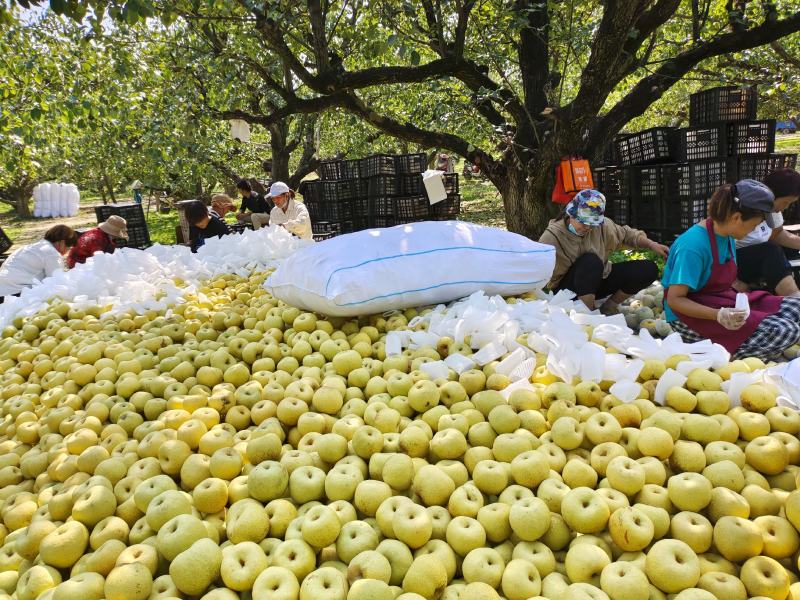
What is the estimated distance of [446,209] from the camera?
1154 centimetres

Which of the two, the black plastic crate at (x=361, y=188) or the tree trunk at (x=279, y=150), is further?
the tree trunk at (x=279, y=150)

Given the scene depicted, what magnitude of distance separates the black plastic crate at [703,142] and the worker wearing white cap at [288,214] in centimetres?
584

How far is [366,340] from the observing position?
10.3 feet

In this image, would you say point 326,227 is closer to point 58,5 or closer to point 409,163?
point 409,163

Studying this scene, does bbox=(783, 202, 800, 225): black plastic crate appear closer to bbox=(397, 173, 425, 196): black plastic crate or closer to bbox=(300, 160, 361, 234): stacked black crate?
bbox=(397, 173, 425, 196): black plastic crate

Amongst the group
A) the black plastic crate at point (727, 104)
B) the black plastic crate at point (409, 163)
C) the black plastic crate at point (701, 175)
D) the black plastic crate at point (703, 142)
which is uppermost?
the black plastic crate at point (727, 104)

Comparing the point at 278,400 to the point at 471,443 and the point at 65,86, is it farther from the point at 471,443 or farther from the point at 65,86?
the point at 65,86

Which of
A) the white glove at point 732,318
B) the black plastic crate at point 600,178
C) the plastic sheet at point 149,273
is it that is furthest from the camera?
the black plastic crate at point 600,178

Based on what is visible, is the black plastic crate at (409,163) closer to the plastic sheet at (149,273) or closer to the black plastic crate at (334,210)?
the black plastic crate at (334,210)

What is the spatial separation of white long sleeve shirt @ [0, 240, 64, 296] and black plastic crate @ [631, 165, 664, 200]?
333 inches

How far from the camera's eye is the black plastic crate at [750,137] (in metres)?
7.34

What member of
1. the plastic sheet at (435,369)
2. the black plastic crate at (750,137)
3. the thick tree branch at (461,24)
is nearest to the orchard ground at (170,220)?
the black plastic crate at (750,137)

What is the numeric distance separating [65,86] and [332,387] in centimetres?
823

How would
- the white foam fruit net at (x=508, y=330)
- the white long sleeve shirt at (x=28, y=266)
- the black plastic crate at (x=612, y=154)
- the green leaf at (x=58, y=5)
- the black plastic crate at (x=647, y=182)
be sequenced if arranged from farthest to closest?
Answer: 1. the black plastic crate at (x=612, y=154)
2. the black plastic crate at (x=647, y=182)
3. the white long sleeve shirt at (x=28, y=266)
4. the green leaf at (x=58, y=5)
5. the white foam fruit net at (x=508, y=330)
